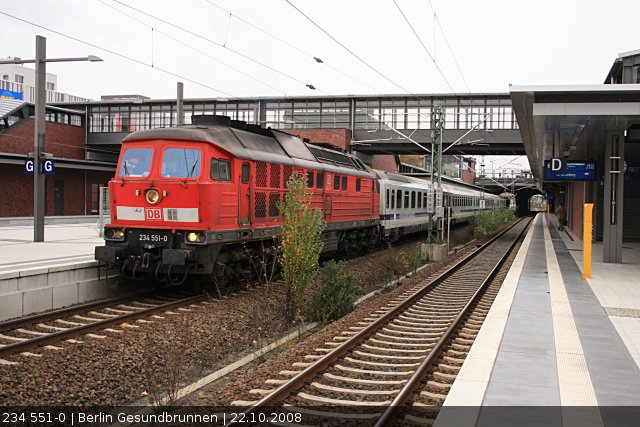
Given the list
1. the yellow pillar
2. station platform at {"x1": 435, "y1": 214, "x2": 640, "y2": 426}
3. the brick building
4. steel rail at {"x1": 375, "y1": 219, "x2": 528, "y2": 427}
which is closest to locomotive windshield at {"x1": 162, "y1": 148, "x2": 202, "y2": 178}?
steel rail at {"x1": 375, "y1": 219, "x2": 528, "y2": 427}

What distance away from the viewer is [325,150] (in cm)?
1736

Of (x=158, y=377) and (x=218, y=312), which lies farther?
(x=218, y=312)

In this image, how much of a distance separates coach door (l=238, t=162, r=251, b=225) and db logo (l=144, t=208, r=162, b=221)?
5.41 ft

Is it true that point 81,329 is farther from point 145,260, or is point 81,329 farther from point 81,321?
point 145,260

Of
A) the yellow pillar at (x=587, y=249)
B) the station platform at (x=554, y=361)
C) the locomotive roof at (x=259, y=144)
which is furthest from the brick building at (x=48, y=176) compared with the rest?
the station platform at (x=554, y=361)

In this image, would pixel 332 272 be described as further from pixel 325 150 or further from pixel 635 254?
pixel 635 254

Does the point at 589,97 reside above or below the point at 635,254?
above

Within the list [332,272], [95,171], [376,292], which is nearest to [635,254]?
[376,292]

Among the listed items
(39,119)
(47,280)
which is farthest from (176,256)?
(39,119)

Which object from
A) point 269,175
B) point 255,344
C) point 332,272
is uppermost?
point 269,175

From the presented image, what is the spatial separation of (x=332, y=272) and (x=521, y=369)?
5500mm

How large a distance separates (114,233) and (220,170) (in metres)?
2.54

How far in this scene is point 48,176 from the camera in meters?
32.8

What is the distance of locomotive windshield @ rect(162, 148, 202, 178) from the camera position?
11.1 metres
